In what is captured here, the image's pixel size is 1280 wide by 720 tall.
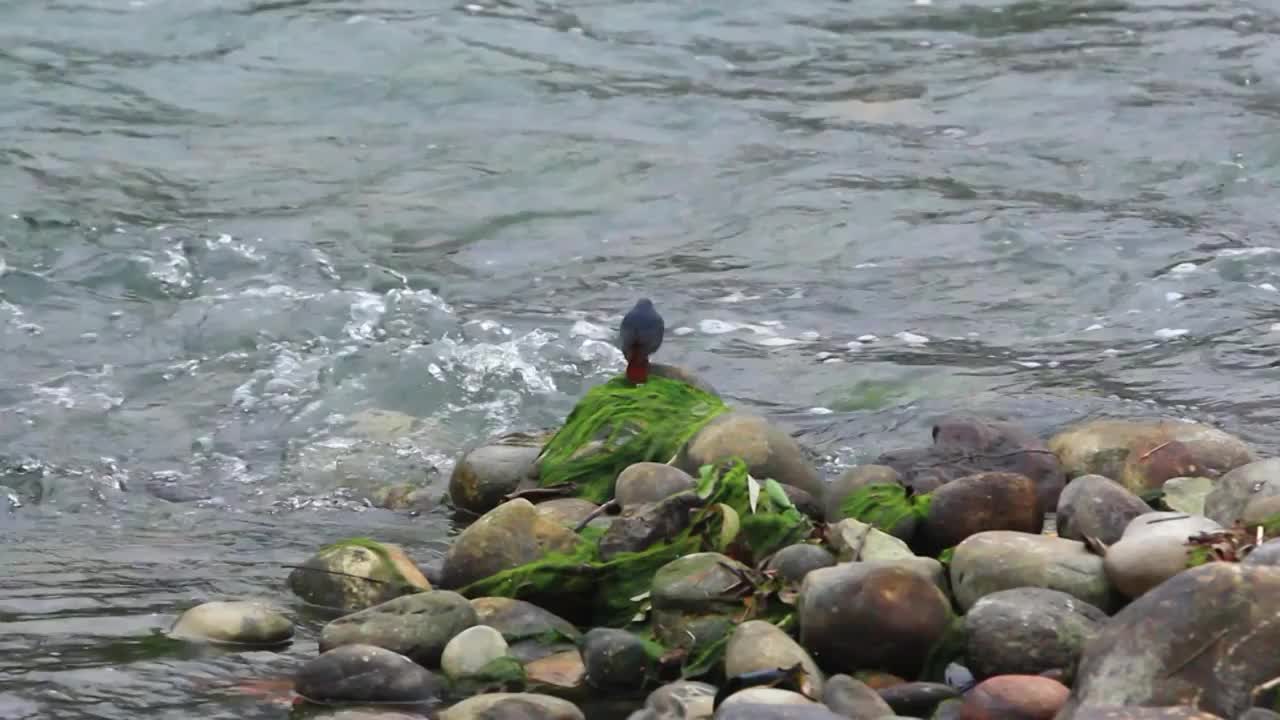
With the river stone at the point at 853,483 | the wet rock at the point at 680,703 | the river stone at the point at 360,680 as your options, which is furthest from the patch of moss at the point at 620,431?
the wet rock at the point at 680,703

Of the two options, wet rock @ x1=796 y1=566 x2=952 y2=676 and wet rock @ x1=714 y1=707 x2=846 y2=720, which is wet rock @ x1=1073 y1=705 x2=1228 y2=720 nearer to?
wet rock @ x1=714 y1=707 x2=846 y2=720

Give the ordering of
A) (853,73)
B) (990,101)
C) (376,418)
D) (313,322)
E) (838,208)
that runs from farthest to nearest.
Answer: (853,73) < (990,101) < (838,208) < (313,322) < (376,418)

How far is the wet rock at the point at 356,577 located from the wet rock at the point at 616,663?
695mm

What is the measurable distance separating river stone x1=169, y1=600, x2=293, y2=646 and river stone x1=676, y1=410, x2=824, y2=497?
1240mm

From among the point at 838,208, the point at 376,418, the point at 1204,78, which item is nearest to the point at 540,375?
the point at 376,418

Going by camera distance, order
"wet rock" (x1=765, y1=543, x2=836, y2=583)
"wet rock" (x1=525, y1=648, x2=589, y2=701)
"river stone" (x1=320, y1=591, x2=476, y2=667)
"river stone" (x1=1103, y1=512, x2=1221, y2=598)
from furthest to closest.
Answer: "wet rock" (x1=765, y1=543, x2=836, y2=583) → "river stone" (x1=320, y1=591, x2=476, y2=667) → "wet rock" (x1=525, y1=648, x2=589, y2=701) → "river stone" (x1=1103, y1=512, x2=1221, y2=598)

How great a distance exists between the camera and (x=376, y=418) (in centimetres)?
655

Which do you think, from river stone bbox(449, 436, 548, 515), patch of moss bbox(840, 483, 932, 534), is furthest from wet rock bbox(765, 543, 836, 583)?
river stone bbox(449, 436, 548, 515)

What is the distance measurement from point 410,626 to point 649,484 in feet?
3.15

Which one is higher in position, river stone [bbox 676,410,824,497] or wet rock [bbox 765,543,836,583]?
wet rock [bbox 765,543,836,583]

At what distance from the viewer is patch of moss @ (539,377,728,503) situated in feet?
17.8

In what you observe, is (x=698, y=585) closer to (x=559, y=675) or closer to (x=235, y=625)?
(x=559, y=675)

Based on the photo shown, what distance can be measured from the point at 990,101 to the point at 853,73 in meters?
1.05

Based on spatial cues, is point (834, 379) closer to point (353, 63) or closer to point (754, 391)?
point (754, 391)
